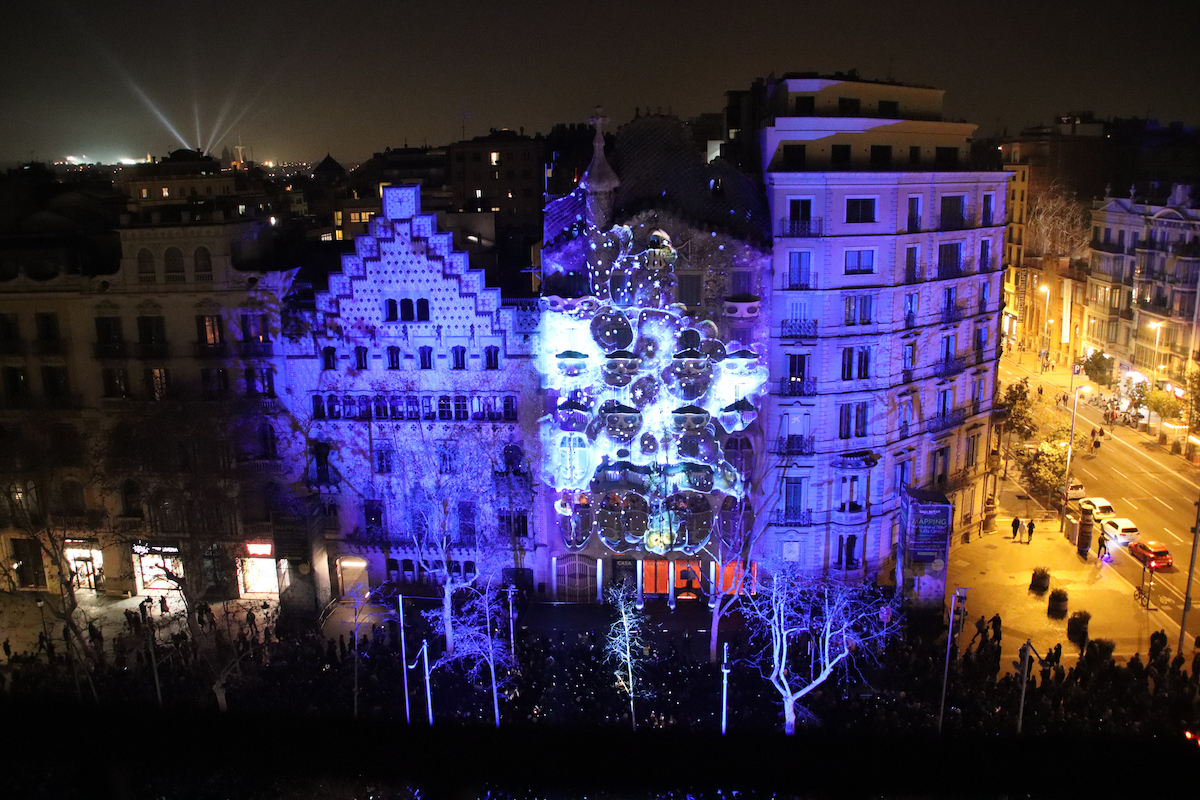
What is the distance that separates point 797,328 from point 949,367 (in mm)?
8703

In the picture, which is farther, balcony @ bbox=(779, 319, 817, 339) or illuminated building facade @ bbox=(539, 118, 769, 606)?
balcony @ bbox=(779, 319, 817, 339)

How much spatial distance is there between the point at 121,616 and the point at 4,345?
40.4ft

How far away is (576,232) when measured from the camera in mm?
35031

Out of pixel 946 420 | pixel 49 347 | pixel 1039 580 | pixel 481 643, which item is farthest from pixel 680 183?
pixel 49 347

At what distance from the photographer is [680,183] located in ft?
115

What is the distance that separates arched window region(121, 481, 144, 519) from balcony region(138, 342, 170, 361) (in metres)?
5.37

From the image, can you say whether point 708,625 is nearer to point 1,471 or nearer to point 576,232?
point 576,232

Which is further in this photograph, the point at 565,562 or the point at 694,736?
the point at 565,562

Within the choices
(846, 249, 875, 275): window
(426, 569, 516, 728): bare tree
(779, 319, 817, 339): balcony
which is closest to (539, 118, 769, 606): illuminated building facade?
(779, 319, 817, 339): balcony

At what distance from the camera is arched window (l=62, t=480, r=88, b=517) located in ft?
127

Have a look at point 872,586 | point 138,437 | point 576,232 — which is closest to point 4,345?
point 138,437

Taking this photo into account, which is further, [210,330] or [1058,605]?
[210,330]

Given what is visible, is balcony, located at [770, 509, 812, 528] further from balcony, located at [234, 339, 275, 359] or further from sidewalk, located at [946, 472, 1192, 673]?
balcony, located at [234, 339, 275, 359]

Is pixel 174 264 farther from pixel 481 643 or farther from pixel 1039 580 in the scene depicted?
pixel 1039 580
